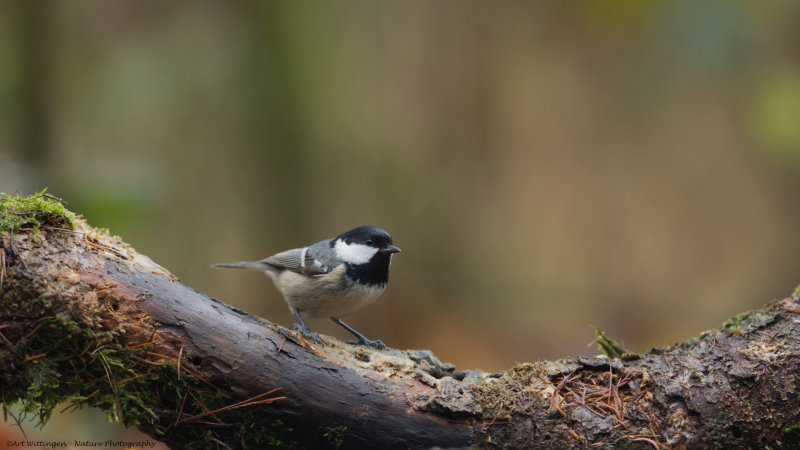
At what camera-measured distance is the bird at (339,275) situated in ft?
10.8

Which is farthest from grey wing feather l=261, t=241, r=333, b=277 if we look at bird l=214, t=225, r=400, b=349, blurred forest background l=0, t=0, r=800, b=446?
blurred forest background l=0, t=0, r=800, b=446

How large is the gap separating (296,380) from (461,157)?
6.37 meters

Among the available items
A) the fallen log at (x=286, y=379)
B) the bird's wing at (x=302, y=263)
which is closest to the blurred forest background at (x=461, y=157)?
the bird's wing at (x=302, y=263)

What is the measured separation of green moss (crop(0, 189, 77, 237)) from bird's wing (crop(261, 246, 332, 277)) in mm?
1490

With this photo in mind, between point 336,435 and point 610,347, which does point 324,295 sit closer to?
point 336,435

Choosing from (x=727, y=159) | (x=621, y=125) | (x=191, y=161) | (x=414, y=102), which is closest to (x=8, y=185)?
(x=191, y=161)

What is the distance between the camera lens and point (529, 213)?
329 inches

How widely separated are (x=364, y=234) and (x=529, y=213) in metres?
5.32

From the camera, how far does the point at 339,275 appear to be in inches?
129

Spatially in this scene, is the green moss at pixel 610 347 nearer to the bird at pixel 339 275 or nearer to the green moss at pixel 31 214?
the bird at pixel 339 275

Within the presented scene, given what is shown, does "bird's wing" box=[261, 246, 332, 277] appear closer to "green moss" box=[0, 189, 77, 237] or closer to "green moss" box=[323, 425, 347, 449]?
"green moss" box=[323, 425, 347, 449]

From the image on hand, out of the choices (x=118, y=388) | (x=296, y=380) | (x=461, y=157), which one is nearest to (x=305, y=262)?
(x=296, y=380)

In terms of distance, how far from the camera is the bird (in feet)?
10.8

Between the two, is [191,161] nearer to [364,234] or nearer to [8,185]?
[8,185]
